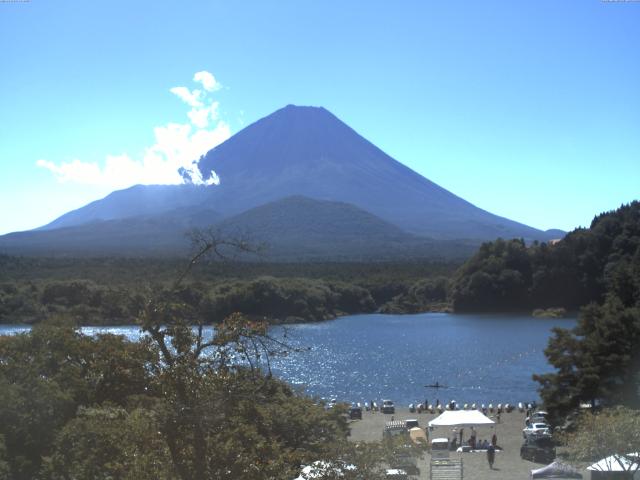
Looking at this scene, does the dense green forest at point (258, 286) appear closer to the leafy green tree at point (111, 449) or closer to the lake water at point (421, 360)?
the lake water at point (421, 360)

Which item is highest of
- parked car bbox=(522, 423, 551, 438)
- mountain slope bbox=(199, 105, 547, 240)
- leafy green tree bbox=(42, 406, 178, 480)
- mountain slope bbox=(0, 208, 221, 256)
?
mountain slope bbox=(199, 105, 547, 240)

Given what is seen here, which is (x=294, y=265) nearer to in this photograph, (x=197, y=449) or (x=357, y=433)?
(x=357, y=433)

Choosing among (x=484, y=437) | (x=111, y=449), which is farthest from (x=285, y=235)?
(x=111, y=449)

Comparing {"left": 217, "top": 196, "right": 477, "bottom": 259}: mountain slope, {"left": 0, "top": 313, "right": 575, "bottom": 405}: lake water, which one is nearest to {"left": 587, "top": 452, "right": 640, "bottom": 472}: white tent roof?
{"left": 0, "top": 313, "right": 575, "bottom": 405}: lake water

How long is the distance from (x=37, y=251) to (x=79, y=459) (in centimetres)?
8722

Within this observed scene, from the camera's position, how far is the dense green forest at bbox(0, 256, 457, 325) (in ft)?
150

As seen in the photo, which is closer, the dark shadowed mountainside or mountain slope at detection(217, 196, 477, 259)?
mountain slope at detection(217, 196, 477, 259)

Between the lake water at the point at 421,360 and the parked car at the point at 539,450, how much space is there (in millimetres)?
5701

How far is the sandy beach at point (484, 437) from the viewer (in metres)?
13.4

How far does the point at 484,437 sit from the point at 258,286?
3301 centimetres

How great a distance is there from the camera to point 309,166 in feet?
472

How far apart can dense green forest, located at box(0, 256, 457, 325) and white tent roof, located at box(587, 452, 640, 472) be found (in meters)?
28.1

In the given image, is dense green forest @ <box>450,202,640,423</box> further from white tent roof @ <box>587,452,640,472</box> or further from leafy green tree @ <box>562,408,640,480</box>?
leafy green tree @ <box>562,408,640,480</box>

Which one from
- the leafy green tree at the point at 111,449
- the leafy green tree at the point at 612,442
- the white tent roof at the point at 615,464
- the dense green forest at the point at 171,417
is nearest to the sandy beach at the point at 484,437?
the white tent roof at the point at 615,464
